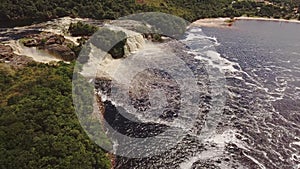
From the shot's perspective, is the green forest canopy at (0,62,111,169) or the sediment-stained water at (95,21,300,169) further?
the sediment-stained water at (95,21,300,169)

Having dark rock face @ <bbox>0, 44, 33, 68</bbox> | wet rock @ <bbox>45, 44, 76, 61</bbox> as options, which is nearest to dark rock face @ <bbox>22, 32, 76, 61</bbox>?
wet rock @ <bbox>45, 44, 76, 61</bbox>

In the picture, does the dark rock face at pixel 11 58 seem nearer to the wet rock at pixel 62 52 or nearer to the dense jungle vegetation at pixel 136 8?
the wet rock at pixel 62 52

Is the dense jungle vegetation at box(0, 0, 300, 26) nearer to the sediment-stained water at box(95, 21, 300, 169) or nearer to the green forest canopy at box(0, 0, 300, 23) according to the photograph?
the green forest canopy at box(0, 0, 300, 23)

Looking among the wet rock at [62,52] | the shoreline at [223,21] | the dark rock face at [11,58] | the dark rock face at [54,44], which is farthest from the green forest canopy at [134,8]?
the wet rock at [62,52]

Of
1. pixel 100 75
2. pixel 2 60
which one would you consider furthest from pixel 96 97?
pixel 2 60

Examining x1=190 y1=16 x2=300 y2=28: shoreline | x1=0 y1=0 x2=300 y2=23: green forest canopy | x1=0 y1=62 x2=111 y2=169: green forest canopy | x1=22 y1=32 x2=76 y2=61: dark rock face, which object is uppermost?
x1=0 y1=62 x2=111 y2=169: green forest canopy

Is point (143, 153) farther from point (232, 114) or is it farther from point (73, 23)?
point (73, 23)
